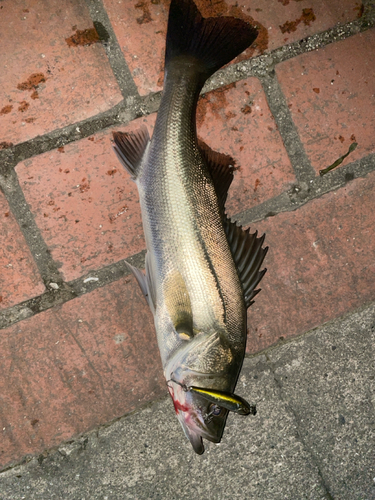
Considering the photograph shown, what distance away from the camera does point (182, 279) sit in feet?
7.03

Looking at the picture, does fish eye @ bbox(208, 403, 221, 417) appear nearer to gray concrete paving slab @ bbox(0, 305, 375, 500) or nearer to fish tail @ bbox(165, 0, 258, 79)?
gray concrete paving slab @ bbox(0, 305, 375, 500)

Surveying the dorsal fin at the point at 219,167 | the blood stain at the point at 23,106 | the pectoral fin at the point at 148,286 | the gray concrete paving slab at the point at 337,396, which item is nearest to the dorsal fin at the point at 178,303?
the pectoral fin at the point at 148,286

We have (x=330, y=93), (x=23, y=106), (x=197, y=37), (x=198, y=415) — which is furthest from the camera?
(x=330, y=93)

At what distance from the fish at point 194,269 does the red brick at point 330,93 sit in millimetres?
747

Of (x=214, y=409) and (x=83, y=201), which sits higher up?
(x=83, y=201)

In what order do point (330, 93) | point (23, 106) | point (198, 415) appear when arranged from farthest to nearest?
point (330, 93), point (23, 106), point (198, 415)

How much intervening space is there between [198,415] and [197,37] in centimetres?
185

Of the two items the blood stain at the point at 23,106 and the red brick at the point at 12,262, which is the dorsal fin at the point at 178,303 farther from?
the blood stain at the point at 23,106

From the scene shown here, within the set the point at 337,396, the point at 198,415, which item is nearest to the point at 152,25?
the point at 198,415

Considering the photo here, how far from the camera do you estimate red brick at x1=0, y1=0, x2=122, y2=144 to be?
2635 millimetres

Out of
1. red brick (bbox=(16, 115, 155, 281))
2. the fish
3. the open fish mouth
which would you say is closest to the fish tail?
the fish

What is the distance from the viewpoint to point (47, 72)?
8.70 feet

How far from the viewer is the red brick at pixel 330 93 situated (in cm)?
275

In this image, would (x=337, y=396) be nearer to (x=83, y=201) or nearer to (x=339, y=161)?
(x=339, y=161)
